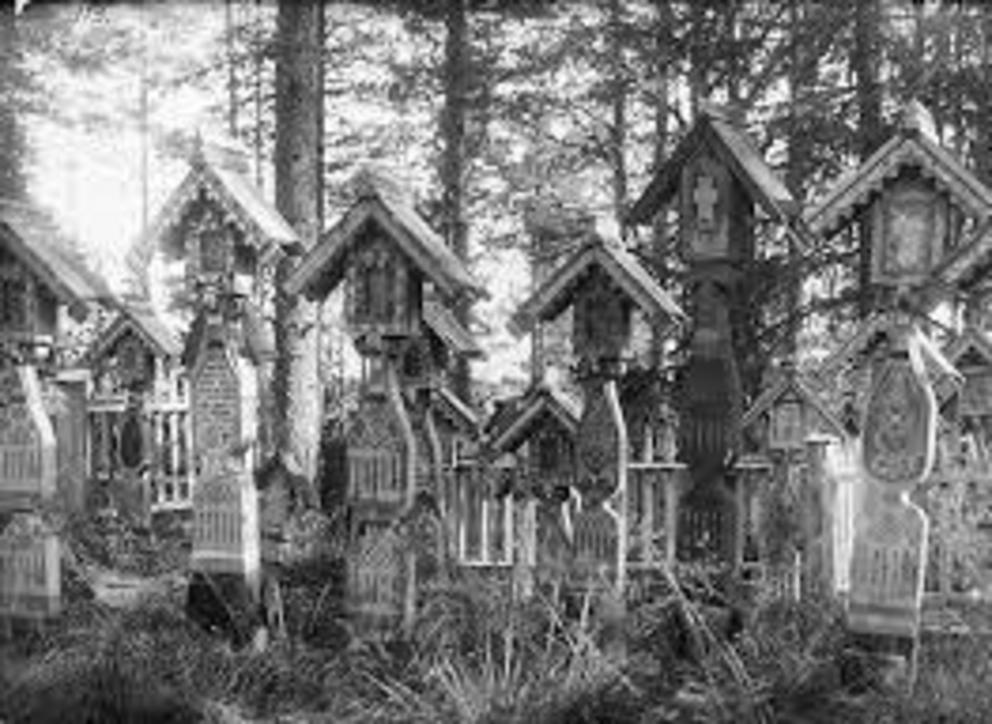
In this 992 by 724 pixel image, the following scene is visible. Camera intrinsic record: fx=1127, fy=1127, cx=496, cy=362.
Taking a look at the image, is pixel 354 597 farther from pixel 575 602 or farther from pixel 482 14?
pixel 482 14

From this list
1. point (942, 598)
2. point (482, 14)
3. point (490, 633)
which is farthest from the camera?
point (482, 14)

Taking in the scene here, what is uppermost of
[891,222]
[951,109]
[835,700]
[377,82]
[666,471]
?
[377,82]

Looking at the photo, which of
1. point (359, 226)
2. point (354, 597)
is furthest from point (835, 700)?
point (359, 226)

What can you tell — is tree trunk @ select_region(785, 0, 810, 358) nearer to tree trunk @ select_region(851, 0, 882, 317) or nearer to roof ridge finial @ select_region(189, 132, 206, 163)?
tree trunk @ select_region(851, 0, 882, 317)

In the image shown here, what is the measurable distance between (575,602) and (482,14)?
12889 mm

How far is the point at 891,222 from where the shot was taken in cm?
583

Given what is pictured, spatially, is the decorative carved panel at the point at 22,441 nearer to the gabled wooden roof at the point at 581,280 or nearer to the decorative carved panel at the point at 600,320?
the gabled wooden roof at the point at 581,280

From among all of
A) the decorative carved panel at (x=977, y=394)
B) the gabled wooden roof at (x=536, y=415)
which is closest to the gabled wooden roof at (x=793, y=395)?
the decorative carved panel at (x=977, y=394)

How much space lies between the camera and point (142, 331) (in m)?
11.6

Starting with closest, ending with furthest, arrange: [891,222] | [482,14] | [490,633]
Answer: [891,222], [490,633], [482,14]

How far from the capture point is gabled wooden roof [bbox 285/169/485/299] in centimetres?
641

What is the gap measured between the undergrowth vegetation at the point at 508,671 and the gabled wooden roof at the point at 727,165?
2.17 metres

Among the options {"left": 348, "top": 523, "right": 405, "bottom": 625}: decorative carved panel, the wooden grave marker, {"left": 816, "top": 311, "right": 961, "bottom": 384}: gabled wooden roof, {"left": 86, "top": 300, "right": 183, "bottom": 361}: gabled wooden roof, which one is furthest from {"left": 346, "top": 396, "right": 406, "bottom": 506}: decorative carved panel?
{"left": 86, "top": 300, "right": 183, "bottom": 361}: gabled wooden roof

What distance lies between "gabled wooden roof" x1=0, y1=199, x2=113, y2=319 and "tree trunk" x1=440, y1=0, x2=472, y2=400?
9205 mm
